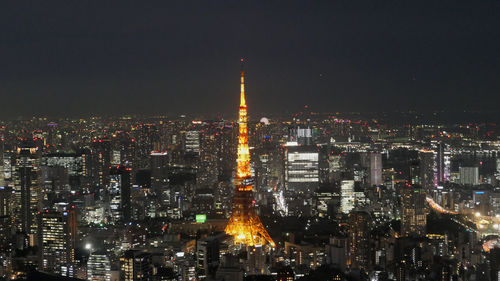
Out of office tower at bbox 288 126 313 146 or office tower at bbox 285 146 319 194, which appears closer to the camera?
office tower at bbox 288 126 313 146

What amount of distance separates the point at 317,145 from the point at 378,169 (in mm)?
1413

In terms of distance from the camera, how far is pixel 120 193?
13938 mm

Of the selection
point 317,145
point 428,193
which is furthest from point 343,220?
point 317,145

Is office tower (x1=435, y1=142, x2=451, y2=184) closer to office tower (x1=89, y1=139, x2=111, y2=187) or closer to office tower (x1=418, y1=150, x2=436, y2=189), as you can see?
office tower (x1=418, y1=150, x2=436, y2=189)

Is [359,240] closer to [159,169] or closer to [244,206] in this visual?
[244,206]

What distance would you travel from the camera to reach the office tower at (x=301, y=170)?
15672mm

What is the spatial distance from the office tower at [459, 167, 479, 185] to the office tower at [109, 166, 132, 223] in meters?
5.85

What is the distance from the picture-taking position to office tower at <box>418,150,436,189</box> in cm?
1186

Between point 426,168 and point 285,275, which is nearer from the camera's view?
point 285,275

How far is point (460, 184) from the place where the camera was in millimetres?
12031

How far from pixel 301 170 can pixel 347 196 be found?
198 cm

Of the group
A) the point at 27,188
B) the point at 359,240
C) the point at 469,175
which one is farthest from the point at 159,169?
the point at 469,175

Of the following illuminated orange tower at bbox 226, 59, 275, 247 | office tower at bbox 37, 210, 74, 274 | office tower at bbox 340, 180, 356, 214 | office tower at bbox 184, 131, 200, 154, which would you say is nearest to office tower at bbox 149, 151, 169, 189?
office tower at bbox 184, 131, 200, 154

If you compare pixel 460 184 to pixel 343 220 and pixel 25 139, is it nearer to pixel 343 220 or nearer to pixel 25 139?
pixel 343 220
